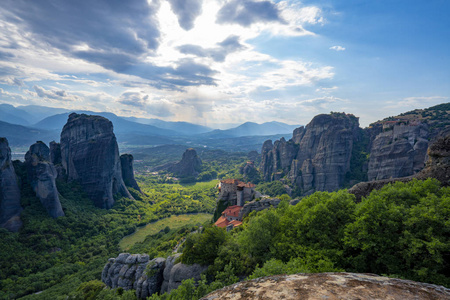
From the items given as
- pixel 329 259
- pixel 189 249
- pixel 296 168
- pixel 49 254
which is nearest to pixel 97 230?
pixel 49 254

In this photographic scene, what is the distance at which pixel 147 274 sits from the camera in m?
30.2

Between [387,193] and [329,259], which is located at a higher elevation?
[387,193]

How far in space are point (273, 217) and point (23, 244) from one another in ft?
271

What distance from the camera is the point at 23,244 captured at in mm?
61844

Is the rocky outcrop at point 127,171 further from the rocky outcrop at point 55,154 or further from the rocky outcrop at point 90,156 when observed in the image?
the rocky outcrop at point 55,154

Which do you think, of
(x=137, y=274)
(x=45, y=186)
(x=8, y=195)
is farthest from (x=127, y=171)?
(x=137, y=274)

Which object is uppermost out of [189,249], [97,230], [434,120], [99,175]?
[434,120]

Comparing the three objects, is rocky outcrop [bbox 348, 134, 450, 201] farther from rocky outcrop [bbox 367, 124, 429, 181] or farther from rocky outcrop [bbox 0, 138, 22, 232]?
rocky outcrop [bbox 0, 138, 22, 232]

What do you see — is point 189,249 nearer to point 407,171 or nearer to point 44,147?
point 407,171

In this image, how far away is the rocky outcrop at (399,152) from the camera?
7562 centimetres

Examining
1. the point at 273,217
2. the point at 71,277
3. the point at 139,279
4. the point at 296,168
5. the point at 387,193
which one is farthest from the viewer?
the point at 296,168

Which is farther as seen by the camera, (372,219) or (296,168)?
(296,168)

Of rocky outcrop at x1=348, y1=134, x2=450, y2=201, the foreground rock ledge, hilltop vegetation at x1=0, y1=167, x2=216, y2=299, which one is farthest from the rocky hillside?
the foreground rock ledge

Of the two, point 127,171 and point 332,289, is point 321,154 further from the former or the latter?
point 127,171
